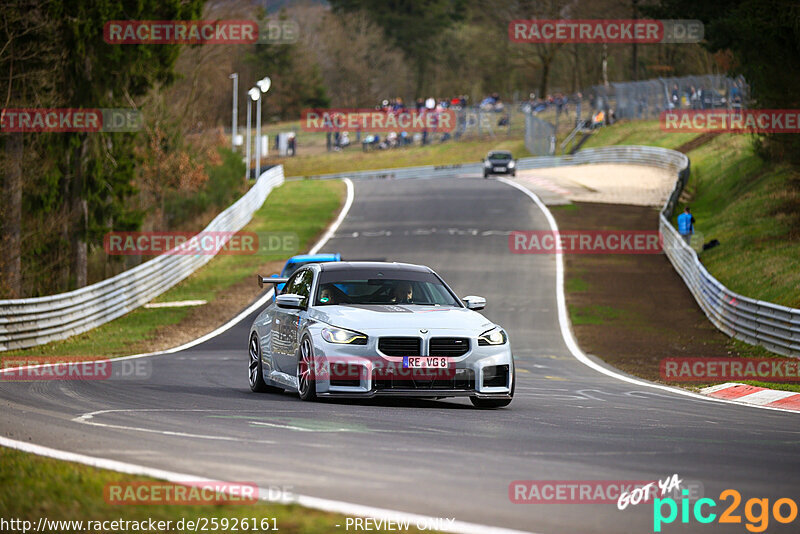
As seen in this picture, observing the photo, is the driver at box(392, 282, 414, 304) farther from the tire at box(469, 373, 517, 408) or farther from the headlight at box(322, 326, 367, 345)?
the tire at box(469, 373, 517, 408)

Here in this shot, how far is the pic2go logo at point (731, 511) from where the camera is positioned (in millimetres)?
6371

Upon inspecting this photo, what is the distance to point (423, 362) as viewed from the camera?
1187cm

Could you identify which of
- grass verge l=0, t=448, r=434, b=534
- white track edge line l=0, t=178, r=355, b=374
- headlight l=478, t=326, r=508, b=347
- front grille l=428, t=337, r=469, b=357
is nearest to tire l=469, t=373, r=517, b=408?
headlight l=478, t=326, r=508, b=347

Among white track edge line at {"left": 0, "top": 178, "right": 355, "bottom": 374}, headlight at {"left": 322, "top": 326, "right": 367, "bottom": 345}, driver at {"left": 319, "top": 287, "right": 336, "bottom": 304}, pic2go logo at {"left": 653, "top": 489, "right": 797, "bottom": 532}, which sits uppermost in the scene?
driver at {"left": 319, "top": 287, "right": 336, "bottom": 304}

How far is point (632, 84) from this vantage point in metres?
85.1

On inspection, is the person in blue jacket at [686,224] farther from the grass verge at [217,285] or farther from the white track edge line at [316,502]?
the white track edge line at [316,502]

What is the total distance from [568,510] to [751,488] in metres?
1.42

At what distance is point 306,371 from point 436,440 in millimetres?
3460

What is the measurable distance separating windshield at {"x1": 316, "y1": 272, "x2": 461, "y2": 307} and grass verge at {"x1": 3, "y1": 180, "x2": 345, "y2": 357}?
11.6 metres

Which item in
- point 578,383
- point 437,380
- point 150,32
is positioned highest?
point 150,32

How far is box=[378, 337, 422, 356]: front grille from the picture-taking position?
1187cm

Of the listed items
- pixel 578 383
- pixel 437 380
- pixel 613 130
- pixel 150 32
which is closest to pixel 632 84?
pixel 613 130

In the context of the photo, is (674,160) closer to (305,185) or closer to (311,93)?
(305,185)

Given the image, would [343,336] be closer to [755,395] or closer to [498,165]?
[755,395]
